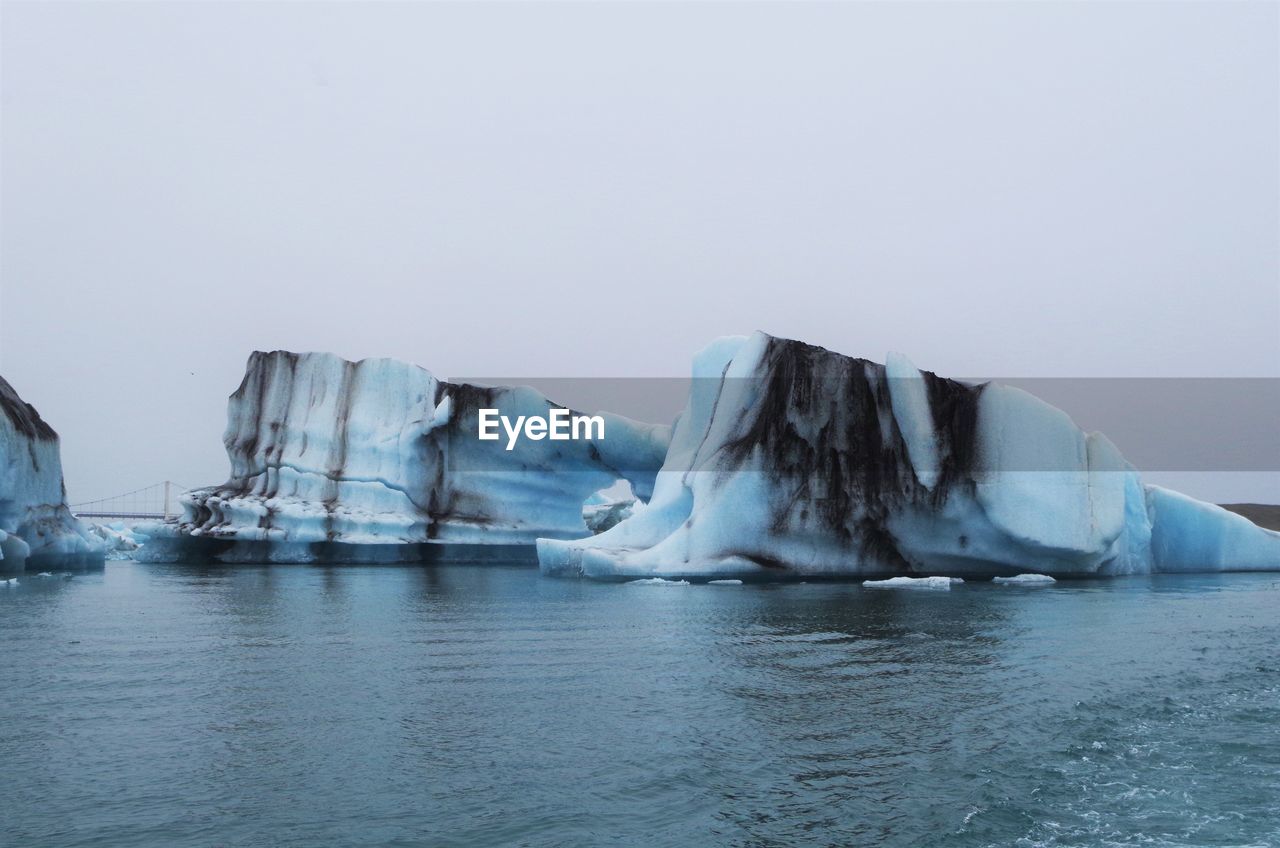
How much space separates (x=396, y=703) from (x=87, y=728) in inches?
70.5

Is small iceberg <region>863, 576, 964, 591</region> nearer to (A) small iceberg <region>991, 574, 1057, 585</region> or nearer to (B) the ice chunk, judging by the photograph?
(A) small iceberg <region>991, 574, 1057, 585</region>

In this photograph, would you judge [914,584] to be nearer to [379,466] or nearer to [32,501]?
[379,466]

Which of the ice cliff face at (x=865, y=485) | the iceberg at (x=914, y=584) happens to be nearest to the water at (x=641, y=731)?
the iceberg at (x=914, y=584)

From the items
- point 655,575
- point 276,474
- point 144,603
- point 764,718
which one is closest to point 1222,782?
point 764,718

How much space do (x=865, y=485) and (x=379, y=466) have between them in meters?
13.9

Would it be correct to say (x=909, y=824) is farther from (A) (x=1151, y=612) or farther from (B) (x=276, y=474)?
(B) (x=276, y=474)

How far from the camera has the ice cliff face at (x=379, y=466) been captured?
25562 mm

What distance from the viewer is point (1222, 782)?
4.96m

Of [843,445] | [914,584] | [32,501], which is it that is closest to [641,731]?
[914,584]

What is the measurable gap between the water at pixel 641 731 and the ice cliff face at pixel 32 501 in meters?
9.91

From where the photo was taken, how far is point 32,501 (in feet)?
67.9

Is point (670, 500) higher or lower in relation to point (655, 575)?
higher

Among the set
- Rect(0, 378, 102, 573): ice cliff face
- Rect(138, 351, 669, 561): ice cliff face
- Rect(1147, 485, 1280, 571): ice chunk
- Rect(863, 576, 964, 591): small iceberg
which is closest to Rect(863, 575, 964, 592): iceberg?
Rect(863, 576, 964, 591): small iceberg

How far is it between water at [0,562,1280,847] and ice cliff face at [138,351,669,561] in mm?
14203
